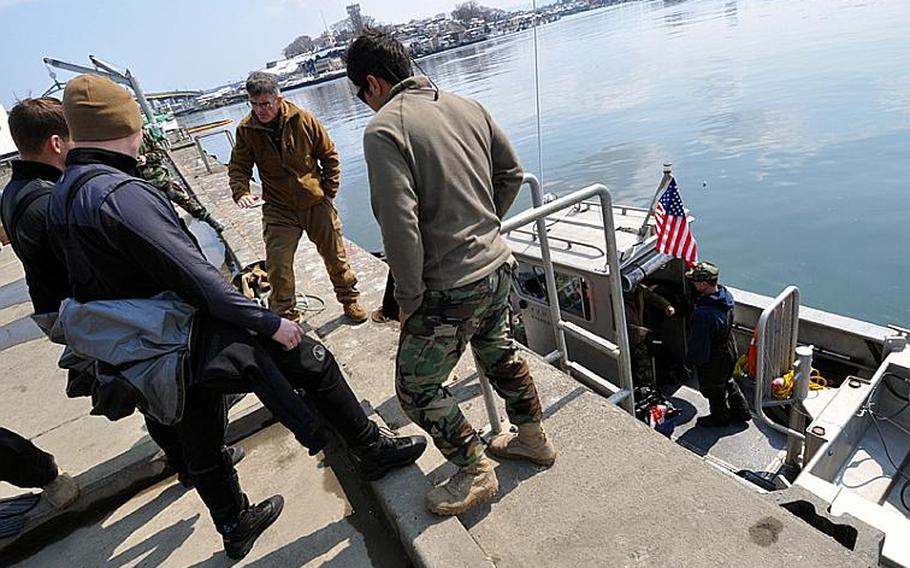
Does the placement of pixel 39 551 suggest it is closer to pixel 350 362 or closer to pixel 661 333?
pixel 350 362

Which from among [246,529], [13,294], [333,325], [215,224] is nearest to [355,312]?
[333,325]

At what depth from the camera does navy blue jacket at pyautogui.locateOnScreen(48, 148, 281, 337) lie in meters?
1.60

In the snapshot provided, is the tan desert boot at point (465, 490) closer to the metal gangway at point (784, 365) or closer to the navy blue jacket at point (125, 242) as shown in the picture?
the navy blue jacket at point (125, 242)

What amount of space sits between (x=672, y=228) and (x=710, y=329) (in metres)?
0.97

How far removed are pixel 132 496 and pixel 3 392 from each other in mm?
2111

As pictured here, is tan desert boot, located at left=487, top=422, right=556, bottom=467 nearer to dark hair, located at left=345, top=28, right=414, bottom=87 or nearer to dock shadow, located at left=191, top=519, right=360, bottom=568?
dock shadow, located at left=191, top=519, right=360, bottom=568

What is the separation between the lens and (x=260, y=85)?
312 centimetres

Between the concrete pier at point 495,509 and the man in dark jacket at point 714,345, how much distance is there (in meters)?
2.12

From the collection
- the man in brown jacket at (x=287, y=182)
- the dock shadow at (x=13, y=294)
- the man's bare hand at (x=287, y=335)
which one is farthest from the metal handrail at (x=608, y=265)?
the dock shadow at (x=13, y=294)

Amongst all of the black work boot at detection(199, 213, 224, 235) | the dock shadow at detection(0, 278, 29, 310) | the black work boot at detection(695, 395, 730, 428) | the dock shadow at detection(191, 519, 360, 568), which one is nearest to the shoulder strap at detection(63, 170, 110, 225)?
the dock shadow at detection(191, 519, 360, 568)

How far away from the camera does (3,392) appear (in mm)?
3938

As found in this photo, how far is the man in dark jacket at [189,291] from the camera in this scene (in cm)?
163

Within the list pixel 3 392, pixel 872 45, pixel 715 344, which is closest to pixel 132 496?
pixel 3 392

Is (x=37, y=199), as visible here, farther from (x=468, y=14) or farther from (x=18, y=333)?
(x=468, y=14)
